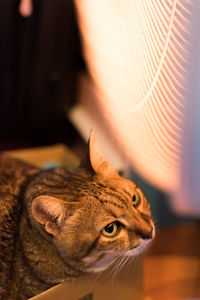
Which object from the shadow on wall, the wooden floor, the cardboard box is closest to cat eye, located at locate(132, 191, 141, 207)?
the cardboard box

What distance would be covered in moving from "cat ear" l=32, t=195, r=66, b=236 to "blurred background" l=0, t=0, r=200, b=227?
0.24m

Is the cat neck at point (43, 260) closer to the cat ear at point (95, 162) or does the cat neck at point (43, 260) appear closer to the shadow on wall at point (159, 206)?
the cat ear at point (95, 162)

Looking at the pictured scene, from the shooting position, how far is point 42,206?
81 centimetres

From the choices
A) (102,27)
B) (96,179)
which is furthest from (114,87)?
(96,179)

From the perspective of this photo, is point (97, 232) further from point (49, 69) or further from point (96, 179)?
point (49, 69)

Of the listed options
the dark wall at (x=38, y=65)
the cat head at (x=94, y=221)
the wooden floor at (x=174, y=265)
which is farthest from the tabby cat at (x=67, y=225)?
the dark wall at (x=38, y=65)

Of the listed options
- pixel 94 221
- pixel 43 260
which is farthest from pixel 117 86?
pixel 43 260

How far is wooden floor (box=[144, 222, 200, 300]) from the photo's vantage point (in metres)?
1.24

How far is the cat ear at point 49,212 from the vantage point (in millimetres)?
807

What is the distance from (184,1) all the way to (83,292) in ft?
2.10

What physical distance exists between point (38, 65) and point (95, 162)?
→ 2.27 feet

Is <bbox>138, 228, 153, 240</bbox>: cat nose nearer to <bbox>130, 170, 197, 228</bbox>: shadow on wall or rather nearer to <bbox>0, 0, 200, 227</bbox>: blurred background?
<bbox>0, 0, 200, 227</bbox>: blurred background

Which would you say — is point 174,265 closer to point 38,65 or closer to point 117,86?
point 117,86

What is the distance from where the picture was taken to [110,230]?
33.8 inches
